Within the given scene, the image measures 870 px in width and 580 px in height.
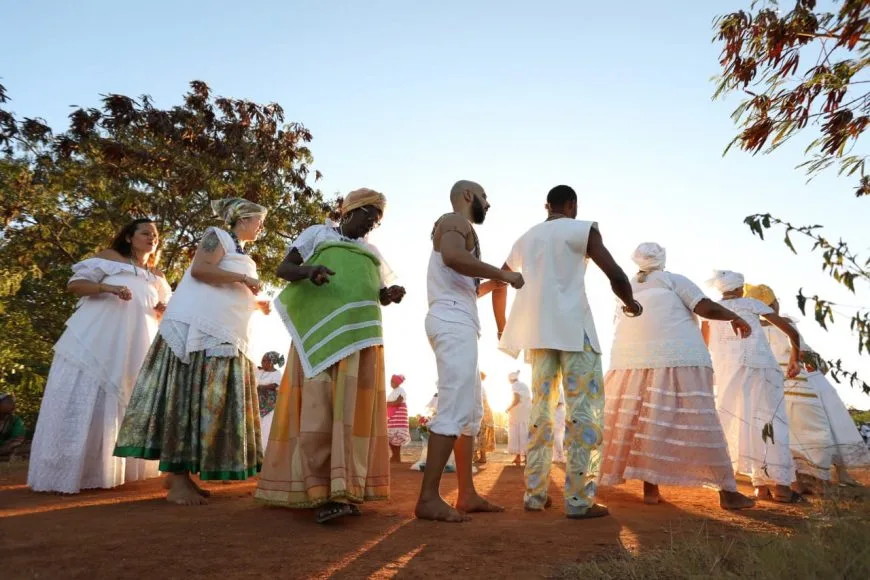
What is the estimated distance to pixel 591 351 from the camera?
4340 millimetres

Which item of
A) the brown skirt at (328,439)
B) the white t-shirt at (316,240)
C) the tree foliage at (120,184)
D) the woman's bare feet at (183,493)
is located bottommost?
the woman's bare feet at (183,493)

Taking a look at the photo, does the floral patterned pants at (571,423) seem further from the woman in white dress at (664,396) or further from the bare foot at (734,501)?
the bare foot at (734,501)

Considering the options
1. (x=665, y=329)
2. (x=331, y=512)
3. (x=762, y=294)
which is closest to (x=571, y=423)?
(x=665, y=329)

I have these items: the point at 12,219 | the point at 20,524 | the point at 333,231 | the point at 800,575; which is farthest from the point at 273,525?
the point at 12,219

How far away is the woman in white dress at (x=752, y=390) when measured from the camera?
5477 mm

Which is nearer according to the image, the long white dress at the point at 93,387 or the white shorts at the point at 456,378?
the white shorts at the point at 456,378

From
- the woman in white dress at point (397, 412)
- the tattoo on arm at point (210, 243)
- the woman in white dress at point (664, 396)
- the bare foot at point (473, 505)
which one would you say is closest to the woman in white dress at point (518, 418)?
the woman in white dress at point (397, 412)

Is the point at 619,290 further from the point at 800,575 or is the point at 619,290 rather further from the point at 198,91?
the point at 198,91

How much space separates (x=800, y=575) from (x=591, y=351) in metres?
2.23

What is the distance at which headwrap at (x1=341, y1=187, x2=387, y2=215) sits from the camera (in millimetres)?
4273

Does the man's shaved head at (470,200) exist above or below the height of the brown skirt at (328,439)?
above

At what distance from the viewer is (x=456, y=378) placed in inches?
160

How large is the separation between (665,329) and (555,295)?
1225 mm

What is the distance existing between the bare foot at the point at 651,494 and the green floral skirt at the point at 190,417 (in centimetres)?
291
